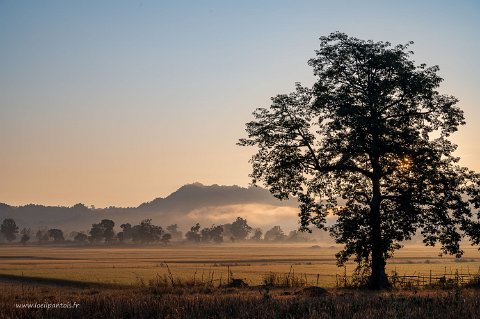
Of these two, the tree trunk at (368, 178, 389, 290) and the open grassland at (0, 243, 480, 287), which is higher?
the tree trunk at (368, 178, 389, 290)

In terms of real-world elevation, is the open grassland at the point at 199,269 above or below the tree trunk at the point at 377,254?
below

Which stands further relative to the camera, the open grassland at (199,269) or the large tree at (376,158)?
the open grassland at (199,269)

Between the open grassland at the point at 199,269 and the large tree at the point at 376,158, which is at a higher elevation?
the large tree at the point at 376,158

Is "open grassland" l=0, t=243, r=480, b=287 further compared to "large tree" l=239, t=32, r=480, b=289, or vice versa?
"open grassland" l=0, t=243, r=480, b=287

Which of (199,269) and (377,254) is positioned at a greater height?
(377,254)

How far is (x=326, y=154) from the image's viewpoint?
40250 millimetres

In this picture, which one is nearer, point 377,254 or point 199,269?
point 377,254

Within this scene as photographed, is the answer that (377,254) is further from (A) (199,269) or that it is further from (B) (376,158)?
(A) (199,269)

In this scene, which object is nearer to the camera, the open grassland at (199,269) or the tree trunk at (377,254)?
the tree trunk at (377,254)

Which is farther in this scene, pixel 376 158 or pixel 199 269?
pixel 199 269

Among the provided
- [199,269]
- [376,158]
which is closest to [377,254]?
[376,158]

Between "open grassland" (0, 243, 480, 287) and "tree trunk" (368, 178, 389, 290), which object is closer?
"tree trunk" (368, 178, 389, 290)

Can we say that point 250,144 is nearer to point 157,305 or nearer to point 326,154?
point 326,154

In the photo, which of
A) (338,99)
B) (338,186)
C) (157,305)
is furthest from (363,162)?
(157,305)
